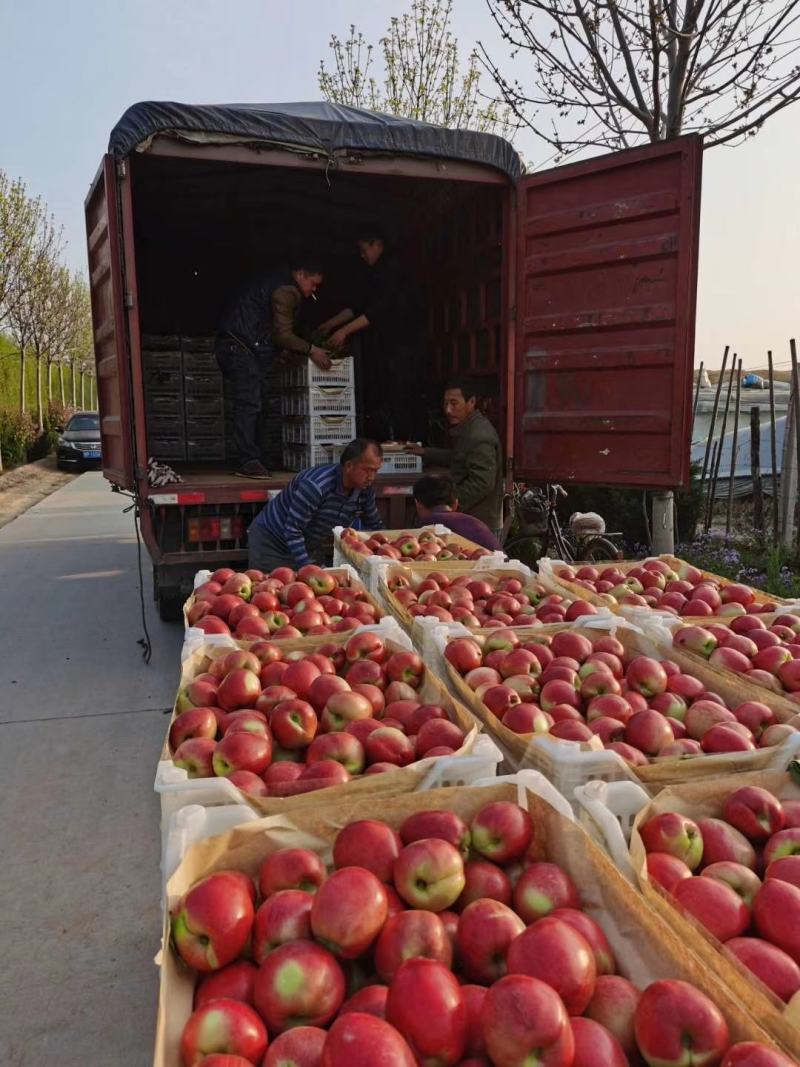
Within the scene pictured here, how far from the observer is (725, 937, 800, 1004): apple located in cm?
133

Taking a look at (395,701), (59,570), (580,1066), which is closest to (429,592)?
(395,701)

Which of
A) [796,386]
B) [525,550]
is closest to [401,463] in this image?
[525,550]

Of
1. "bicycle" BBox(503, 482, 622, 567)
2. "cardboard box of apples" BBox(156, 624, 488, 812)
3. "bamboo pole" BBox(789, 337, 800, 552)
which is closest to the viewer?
"cardboard box of apples" BBox(156, 624, 488, 812)

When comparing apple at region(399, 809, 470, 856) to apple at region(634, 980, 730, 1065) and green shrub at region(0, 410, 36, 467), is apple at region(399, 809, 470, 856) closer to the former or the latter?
apple at region(634, 980, 730, 1065)

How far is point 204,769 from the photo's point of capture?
82.0 inches

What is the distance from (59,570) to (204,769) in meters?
8.59

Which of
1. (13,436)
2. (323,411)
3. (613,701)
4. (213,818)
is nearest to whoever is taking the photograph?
(213,818)

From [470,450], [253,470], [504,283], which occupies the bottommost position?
[253,470]

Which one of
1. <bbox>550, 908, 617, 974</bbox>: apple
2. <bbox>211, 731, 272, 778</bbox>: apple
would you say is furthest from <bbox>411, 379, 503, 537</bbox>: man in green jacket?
<bbox>550, 908, 617, 974</bbox>: apple

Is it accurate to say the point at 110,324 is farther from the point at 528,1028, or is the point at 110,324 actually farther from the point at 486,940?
the point at 528,1028

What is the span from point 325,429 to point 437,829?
6.09 metres

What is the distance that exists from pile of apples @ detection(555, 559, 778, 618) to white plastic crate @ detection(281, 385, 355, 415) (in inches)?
152

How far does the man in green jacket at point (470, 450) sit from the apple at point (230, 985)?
16.4ft

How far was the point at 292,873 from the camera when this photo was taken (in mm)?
1530
